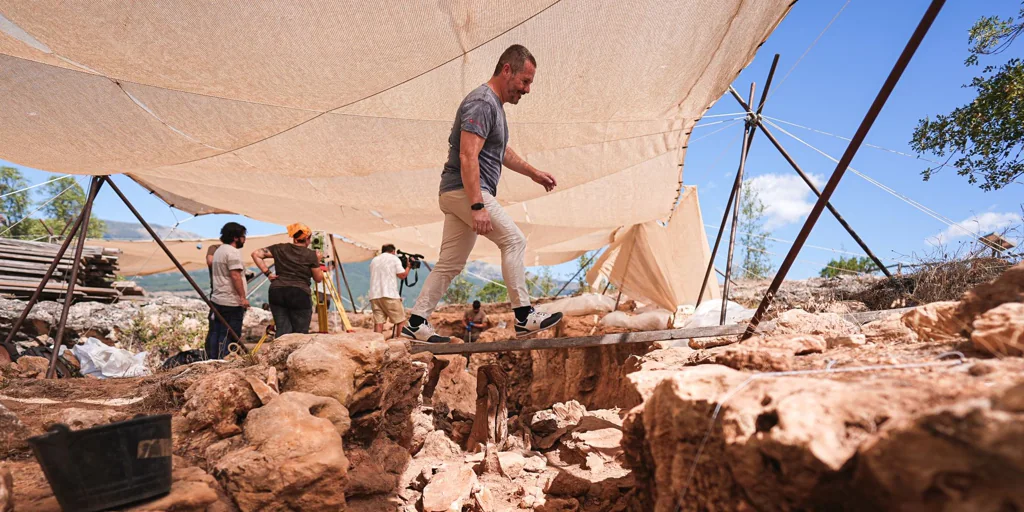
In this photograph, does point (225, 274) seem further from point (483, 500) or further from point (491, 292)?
point (491, 292)

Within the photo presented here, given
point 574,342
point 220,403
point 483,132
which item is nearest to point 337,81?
point 483,132

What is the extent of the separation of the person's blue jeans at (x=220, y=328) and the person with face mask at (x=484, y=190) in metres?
2.99

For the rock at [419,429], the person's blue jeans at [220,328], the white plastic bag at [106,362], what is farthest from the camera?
the white plastic bag at [106,362]

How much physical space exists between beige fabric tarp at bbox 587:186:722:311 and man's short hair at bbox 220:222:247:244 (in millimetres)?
5223

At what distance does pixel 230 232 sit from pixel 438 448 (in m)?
3.07

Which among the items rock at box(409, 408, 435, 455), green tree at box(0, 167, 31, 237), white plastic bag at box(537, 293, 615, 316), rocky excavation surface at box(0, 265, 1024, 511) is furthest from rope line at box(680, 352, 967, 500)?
green tree at box(0, 167, 31, 237)

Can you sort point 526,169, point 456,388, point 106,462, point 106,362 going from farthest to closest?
point 456,388 < point 106,362 < point 526,169 < point 106,462

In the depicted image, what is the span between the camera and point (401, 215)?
7734mm

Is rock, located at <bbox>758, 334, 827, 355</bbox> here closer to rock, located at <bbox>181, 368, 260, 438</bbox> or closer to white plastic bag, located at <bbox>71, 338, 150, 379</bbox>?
rock, located at <bbox>181, 368, 260, 438</bbox>

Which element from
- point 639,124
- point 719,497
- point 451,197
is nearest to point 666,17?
point 639,124

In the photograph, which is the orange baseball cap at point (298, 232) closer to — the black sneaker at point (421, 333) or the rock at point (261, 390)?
the black sneaker at point (421, 333)

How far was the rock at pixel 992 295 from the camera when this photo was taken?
177 centimetres

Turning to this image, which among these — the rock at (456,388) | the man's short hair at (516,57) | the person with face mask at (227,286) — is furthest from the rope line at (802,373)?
the rock at (456,388)

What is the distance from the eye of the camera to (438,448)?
5.41 m
